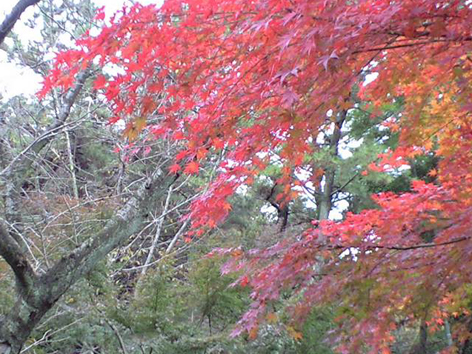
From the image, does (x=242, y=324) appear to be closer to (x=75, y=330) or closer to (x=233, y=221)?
(x=75, y=330)

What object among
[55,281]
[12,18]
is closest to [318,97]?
[55,281]

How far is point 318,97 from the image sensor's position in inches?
81.8

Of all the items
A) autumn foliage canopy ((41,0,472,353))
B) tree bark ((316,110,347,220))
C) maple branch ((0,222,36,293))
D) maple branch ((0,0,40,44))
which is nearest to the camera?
autumn foliage canopy ((41,0,472,353))

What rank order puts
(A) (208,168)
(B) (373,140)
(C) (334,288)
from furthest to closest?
(B) (373,140) → (A) (208,168) → (C) (334,288)

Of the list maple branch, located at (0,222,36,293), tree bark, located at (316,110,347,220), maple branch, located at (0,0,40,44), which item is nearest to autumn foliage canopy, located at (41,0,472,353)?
maple branch, located at (0,0,40,44)

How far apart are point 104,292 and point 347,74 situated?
3.37 m

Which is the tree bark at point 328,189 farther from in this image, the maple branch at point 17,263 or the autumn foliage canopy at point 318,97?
the maple branch at point 17,263

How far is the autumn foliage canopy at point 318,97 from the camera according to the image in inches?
70.1

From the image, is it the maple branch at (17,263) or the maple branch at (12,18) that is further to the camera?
the maple branch at (12,18)

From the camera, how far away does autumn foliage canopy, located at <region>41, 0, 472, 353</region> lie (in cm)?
178

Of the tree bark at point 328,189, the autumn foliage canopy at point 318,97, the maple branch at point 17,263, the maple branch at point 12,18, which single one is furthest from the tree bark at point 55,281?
the tree bark at point 328,189

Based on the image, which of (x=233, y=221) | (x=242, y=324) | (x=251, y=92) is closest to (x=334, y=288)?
(x=242, y=324)

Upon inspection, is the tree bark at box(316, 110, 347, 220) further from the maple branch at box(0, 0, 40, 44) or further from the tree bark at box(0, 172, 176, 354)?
the maple branch at box(0, 0, 40, 44)

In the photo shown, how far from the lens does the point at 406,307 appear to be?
329 centimetres
